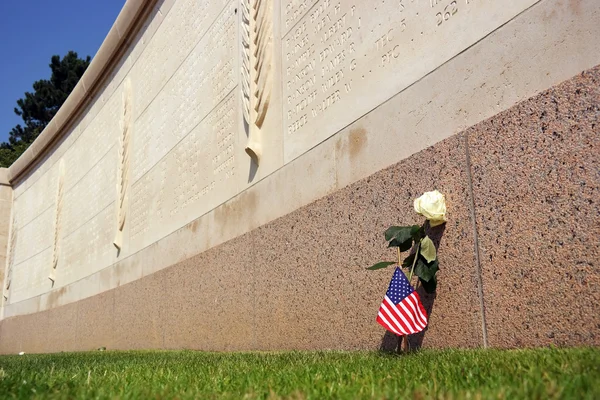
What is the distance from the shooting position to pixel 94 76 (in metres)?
13.5

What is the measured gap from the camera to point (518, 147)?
349 cm

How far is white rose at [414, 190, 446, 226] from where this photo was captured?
3.76m

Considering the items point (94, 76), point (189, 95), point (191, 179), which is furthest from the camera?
point (94, 76)

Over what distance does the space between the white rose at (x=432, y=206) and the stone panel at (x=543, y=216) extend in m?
0.22

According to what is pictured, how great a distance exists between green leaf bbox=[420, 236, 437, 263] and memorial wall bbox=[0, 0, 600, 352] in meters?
0.11

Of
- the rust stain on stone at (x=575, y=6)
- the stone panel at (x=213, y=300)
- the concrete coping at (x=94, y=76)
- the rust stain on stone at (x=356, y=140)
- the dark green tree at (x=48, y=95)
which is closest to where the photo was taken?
the rust stain on stone at (x=575, y=6)

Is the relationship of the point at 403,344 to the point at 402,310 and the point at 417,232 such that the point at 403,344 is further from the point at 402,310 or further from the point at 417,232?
the point at 417,232

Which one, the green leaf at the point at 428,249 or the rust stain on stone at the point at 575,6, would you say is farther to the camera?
the green leaf at the point at 428,249

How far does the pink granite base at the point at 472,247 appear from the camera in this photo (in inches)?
122

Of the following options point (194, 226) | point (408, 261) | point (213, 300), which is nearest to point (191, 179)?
point (194, 226)

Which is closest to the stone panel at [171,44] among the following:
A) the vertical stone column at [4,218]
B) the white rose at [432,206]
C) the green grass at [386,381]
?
the white rose at [432,206]

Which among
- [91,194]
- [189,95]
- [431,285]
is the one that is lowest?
[431,285]

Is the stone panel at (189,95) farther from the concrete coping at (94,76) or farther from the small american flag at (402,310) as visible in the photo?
the small american flag at (402,310)

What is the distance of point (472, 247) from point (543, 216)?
0.53 metres
